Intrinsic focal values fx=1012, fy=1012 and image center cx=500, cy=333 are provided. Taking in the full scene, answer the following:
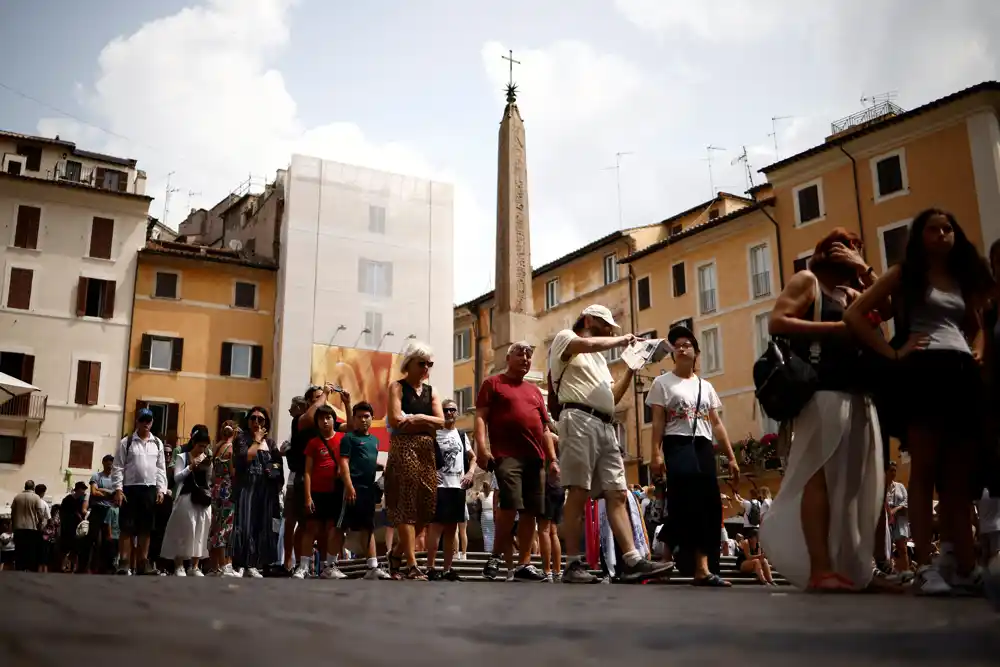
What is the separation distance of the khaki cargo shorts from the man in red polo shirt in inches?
25.0

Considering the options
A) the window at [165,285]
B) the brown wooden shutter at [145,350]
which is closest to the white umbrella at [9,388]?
the brown wooden shutter at [145,350]

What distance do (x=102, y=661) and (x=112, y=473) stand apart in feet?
31.7

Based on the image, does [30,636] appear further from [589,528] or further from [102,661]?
[589,528]

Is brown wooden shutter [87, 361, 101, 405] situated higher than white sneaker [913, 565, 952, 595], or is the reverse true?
brown wooden shutter [87, 361, 101, 405]

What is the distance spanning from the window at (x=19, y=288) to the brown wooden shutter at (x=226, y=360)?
7558 millimetres

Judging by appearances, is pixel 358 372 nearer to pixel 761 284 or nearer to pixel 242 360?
pixel 242 360

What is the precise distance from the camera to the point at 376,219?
1796 inches

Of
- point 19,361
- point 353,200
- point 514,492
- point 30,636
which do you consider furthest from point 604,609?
point 353,200

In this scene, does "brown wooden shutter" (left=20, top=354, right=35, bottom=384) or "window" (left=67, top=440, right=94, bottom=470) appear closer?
"window" (left=67, top=440, right=94, bottom=470)

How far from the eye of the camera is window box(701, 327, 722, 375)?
4000 cm

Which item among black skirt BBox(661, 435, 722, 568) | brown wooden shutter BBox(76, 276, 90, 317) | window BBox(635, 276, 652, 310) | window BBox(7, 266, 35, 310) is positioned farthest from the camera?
window BBox(635, 276, 652, 310)

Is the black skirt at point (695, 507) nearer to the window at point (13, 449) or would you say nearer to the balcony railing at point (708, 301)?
the balcony railing at point (708, 301)

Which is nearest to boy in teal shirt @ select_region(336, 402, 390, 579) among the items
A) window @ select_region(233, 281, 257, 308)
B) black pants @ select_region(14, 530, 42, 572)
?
black pants @ select_region(14, 530, 42, 572)

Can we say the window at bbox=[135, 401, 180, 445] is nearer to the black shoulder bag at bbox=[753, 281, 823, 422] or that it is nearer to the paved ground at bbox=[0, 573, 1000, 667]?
the black shoulder bag at bbox=[753, 281, 823, 422]
